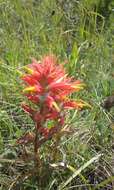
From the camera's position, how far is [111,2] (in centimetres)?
324

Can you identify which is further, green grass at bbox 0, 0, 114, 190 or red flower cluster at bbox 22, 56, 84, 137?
green grass at bbox 0, 0, 114, 190

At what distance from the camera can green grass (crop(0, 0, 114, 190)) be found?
179 cm

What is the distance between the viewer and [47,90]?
1.47 metres

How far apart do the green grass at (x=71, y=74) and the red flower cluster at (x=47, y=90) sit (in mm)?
228

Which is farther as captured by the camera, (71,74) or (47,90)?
(71,74)

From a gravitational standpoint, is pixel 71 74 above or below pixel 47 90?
below

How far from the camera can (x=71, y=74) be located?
2293mm

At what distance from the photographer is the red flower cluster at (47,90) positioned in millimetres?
1470

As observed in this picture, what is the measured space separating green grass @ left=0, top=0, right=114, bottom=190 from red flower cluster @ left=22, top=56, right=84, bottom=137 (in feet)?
0.75

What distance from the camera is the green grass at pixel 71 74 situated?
179 cm

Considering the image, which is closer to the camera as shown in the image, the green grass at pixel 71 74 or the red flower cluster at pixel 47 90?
the red flower cluster at pixel 47 90

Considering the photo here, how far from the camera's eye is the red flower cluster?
57.9 inches

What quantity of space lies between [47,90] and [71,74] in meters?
0.83

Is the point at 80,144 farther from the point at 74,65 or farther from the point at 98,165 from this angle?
the point at 74,65
